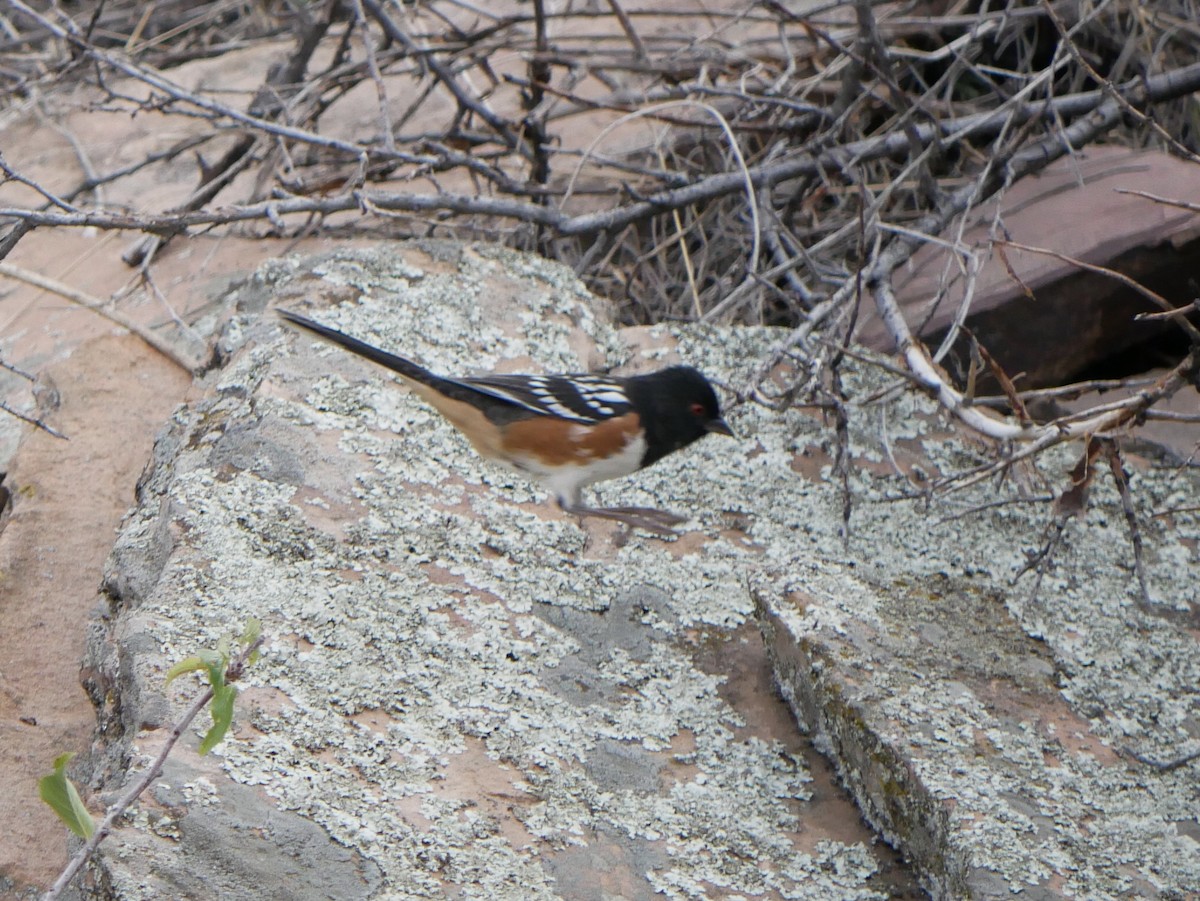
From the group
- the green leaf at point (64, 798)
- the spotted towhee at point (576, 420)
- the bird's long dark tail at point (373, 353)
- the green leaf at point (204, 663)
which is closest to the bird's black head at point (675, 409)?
the spotted towhee at point (576, 420)

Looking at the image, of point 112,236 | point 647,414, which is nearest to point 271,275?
point 647,414

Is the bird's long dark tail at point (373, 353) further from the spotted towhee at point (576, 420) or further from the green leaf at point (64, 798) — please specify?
the green leaf at point (64, 798)

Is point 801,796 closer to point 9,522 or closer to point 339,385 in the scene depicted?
point 339,385

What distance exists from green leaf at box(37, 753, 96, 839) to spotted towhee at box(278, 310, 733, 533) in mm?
1657

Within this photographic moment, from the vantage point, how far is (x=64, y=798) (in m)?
1.74

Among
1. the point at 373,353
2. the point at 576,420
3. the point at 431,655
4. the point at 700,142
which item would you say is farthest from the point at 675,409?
the point at 700,142

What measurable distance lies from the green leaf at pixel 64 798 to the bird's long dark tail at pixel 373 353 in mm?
1609

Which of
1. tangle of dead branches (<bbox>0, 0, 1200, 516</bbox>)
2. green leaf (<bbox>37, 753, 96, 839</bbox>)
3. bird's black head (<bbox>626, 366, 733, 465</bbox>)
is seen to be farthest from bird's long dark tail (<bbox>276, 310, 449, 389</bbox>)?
green leaf (<bbox>37, 753, 96, 839</bbox>)

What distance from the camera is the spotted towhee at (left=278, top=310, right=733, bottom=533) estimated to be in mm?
3299

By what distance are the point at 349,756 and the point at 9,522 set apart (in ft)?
5.02

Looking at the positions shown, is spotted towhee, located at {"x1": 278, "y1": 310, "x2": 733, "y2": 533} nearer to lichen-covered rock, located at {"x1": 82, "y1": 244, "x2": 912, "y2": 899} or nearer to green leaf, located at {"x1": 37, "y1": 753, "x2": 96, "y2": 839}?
lichen-covered rock, located at {"x1": 82, "y1": 244, "x2": 912, "y2": 899}

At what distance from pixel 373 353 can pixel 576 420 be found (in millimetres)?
578

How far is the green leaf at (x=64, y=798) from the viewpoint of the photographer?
1.72 meters

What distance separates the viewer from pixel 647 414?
3.39m
